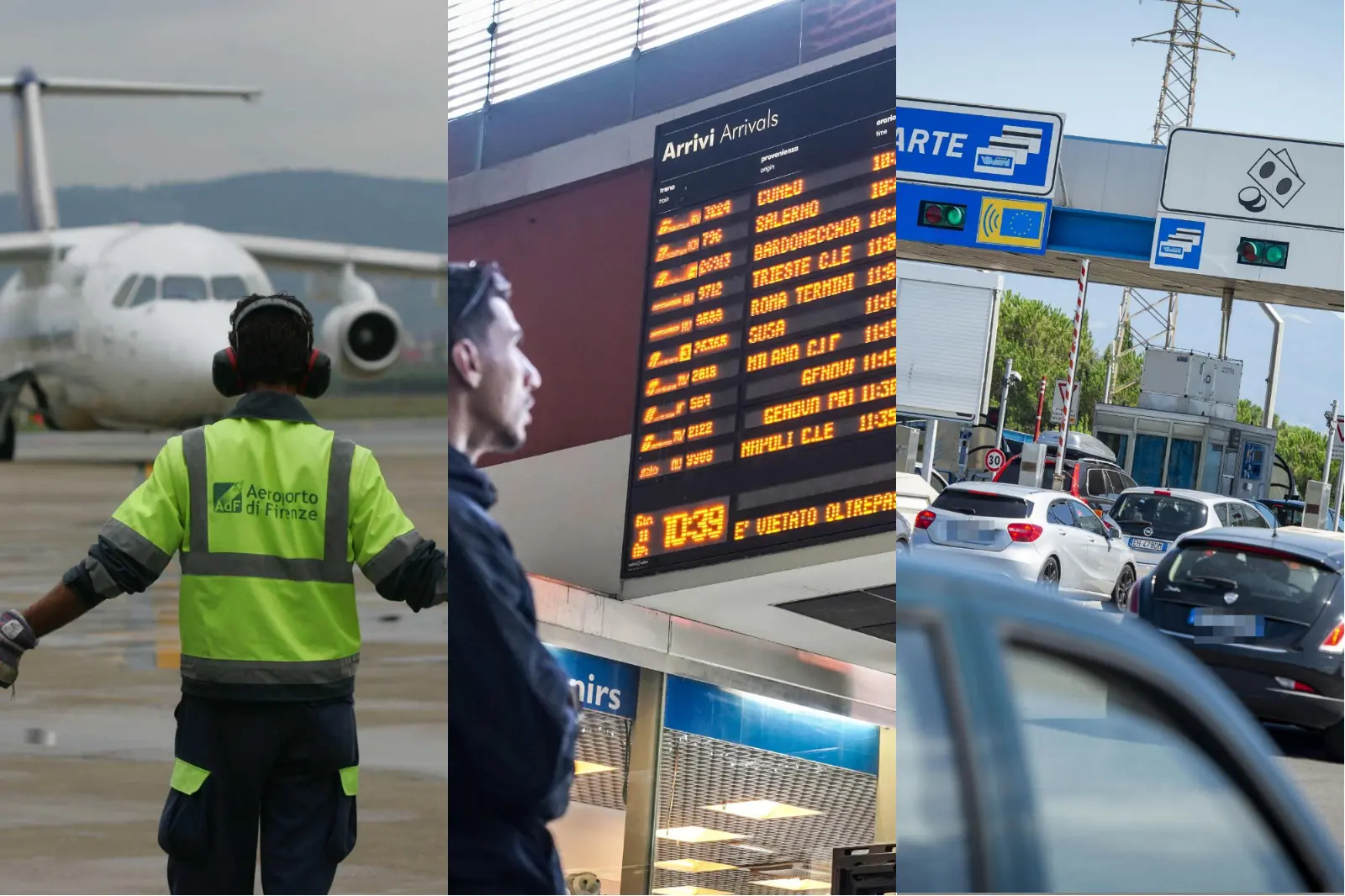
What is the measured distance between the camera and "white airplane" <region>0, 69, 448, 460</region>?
15.0 m

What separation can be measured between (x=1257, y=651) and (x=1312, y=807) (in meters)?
0.29

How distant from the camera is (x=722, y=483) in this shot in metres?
2.59

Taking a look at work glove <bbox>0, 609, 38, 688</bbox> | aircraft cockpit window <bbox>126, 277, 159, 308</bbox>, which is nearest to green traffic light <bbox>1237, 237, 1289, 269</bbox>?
work glove <bbox>0, 609, 38, 688</bbox>

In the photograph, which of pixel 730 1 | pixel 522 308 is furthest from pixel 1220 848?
pixel 730 1

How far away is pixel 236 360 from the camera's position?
2.19 meters

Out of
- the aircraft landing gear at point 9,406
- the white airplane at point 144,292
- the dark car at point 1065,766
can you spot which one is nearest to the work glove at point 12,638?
the dark car at point 1065,766

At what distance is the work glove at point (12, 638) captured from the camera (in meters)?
2.04

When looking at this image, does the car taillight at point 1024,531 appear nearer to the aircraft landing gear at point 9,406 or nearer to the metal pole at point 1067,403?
the metal pole at point 1067,403

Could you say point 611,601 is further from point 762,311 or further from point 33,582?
point 33,582

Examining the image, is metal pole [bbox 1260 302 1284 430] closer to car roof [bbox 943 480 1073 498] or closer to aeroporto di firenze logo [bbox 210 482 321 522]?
car roof [bbox 943 480 1073 498]

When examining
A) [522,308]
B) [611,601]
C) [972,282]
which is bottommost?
[611,601]

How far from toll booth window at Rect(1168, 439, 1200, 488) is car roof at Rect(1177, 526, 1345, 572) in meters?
0.10

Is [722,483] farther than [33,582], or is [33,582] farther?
[33,582]

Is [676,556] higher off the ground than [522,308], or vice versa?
[522,308]
